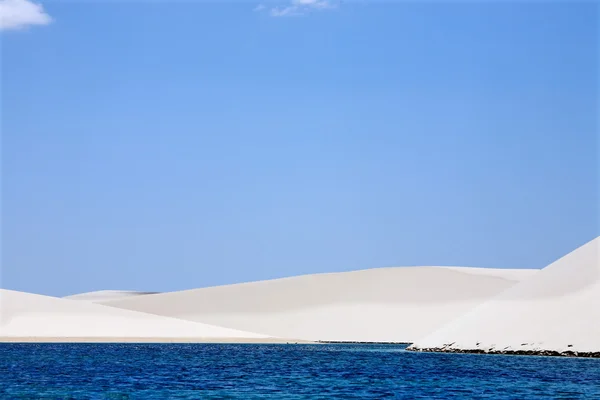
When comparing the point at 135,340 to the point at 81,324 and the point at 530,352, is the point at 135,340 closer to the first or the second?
the point at 81,324

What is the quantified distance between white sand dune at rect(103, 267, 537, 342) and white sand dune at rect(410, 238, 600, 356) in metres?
43.8

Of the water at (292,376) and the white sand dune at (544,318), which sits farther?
the white sand dune at (544,318)

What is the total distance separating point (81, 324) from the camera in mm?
110312

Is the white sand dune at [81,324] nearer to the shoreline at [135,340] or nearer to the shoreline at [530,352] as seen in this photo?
the shoreline at [135,340]

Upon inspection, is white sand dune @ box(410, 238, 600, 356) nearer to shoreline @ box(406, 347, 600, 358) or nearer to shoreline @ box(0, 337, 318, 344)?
shoreline @ box(406, 347, 600, 358)

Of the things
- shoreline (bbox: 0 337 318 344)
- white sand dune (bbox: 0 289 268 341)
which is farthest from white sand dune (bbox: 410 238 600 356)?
white sand dune (bbox: 0 289 268 341)

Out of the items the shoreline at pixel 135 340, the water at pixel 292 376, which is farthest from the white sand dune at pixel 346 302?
the water at pixel 292 376

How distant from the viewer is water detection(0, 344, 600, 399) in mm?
44844

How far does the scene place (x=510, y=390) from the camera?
1827 inches

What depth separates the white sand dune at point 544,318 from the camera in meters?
70.5

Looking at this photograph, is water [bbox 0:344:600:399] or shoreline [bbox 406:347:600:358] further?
shoreline [bbox 406:347:600:358]

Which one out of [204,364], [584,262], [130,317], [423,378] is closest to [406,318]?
[130,317]

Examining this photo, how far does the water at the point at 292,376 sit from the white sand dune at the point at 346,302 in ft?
193

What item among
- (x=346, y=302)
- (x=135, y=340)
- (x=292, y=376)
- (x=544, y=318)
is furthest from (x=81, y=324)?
(x=292, y=376)
